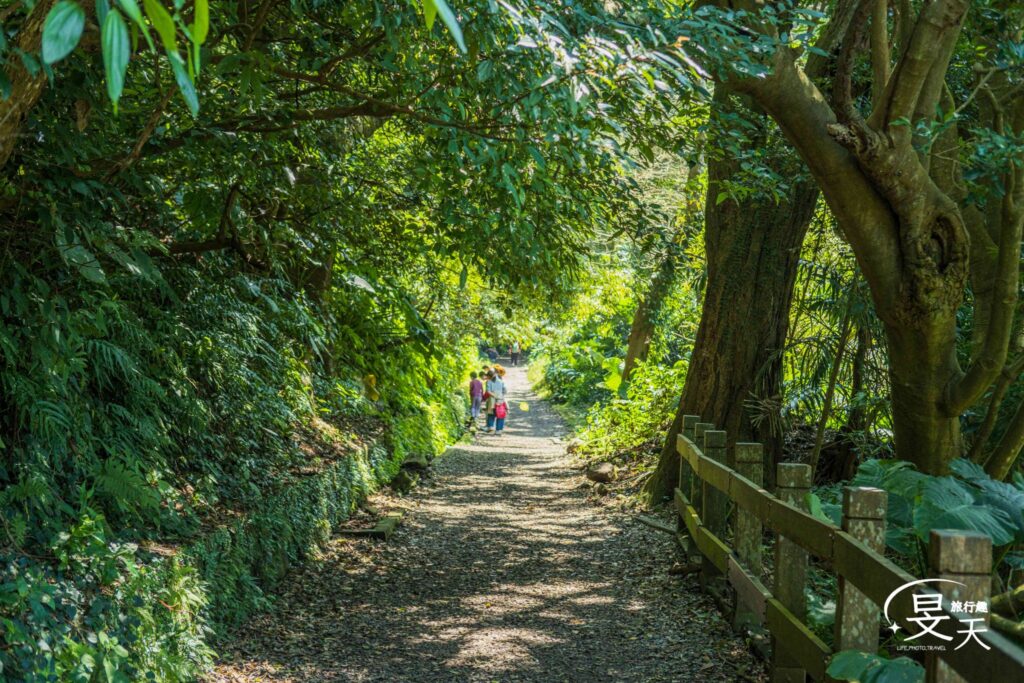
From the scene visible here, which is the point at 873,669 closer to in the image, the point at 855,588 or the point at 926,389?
the point at 855,588

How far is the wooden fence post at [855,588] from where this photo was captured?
4.00 m

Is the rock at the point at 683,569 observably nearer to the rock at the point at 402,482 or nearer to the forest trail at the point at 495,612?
the forest trail at the point at 495,612

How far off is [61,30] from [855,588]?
368 cm

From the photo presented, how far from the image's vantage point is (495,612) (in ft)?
24.7

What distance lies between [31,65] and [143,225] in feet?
14.0

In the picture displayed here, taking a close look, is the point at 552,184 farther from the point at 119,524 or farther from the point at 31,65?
the point at 31,65

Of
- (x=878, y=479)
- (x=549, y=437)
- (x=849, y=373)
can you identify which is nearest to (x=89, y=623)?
(x=878, y=479)

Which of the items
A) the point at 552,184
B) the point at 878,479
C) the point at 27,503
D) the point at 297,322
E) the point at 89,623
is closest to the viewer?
the point at 89,623

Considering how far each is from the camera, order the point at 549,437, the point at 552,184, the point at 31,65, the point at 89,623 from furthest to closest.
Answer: the point at 549,437 → the point at 552,184 → the point at 89,623 → the point at 31,65

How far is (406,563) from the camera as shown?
9414mm

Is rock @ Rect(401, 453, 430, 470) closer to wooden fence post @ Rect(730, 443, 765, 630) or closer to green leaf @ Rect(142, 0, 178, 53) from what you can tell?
wooden fence post @ Rect(730, 443, 765, 630)

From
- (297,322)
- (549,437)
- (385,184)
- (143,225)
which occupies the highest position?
(385,184)

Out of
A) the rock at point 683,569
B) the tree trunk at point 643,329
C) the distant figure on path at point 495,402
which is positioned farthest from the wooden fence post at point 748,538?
the distant figure on path at point 495,402

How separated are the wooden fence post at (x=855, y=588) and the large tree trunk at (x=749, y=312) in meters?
6.52
